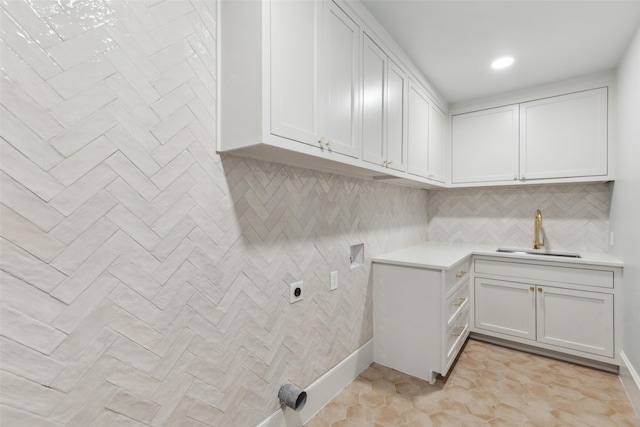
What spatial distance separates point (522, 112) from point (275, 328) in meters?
3.05

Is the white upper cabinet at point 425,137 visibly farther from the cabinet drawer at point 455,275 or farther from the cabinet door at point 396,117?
the cabinet drawer at point 455,275

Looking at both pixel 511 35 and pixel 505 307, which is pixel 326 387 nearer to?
pixel 505 307

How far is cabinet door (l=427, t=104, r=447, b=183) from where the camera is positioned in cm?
279

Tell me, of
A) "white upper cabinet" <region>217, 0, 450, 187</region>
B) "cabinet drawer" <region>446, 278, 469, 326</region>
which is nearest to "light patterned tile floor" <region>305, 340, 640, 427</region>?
"cabinet drawer" <region>446, 278, 469, 326</region>

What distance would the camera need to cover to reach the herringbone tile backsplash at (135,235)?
785mm

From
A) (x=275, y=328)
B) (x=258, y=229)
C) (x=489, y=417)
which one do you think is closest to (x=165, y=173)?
(x=258, y=229)

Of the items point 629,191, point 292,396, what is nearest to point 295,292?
point 292,396

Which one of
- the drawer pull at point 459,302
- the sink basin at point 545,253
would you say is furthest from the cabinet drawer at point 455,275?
the sink basin at point 545,253

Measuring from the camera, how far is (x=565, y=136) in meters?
2.67

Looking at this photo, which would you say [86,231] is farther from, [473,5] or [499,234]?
[499,234]

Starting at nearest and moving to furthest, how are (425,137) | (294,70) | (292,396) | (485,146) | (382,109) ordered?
(294,70), (292,396), (382,109), (425,137), (485,146)

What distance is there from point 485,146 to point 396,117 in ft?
4.99

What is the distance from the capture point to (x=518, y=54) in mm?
2213

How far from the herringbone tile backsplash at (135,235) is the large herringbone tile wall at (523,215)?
2.45m
